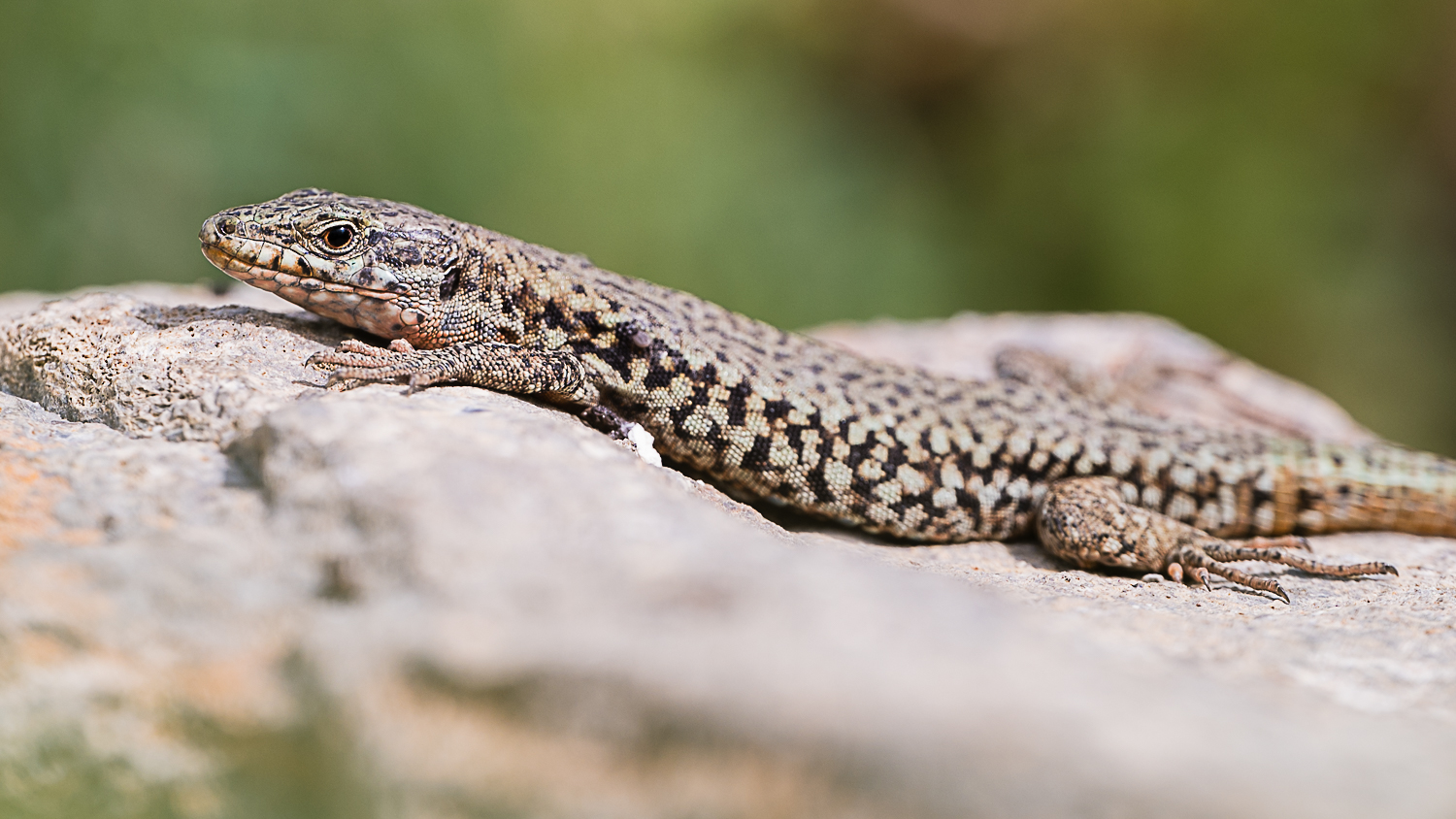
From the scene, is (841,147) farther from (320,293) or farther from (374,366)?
(374,366)

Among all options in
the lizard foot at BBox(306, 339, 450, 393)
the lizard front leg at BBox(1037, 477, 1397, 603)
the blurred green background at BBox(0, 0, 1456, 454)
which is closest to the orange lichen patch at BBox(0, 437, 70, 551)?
the lizard foot at BBox(306, 339, 450, 393)

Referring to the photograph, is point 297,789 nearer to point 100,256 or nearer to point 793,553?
point 793,553

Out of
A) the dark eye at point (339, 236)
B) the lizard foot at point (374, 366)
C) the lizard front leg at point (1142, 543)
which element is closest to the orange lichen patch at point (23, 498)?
the lizard foot at point (374, 366)

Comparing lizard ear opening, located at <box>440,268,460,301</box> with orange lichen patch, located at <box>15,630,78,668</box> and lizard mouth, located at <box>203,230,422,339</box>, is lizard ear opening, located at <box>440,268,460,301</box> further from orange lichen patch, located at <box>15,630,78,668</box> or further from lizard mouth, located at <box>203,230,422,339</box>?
orange lichen patch, located at <box>15,630,78,668</box>

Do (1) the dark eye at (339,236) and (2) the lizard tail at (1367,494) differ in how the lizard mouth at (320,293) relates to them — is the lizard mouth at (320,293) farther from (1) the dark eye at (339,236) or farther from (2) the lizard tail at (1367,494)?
(2) the lizard tail at (1367,494)

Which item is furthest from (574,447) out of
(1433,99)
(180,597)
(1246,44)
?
(1433,99)
